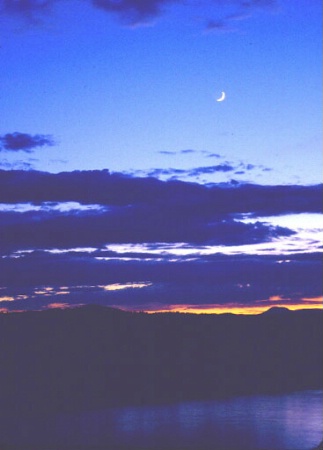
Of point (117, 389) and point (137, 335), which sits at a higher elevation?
point (137, 335)

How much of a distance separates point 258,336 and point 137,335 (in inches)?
435

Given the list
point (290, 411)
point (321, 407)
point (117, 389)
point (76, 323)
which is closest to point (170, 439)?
point (290, 411)

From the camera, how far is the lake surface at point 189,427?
102 feet

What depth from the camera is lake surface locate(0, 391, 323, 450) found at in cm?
3114

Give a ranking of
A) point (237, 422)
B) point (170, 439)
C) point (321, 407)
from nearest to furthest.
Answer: point (170, 439), point (237, 422), point (321, 407)

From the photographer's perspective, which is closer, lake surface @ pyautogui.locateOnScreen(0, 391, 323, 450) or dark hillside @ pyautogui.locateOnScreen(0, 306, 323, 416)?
lake surface @ pyautogui.locateOnScreen(0, 391, 323, 450)

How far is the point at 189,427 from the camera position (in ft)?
121

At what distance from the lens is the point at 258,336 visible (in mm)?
67875

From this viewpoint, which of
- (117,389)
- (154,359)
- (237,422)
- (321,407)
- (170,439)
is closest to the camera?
(170,439)

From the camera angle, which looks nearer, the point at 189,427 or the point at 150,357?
the point at 189,427

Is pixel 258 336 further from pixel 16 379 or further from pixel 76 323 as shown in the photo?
pixel 16 379

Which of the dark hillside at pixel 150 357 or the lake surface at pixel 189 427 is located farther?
the dark hillside at pixel 150 357

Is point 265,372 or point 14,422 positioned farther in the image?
point 265,372

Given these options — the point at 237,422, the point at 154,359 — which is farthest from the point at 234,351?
the point at 237,422
